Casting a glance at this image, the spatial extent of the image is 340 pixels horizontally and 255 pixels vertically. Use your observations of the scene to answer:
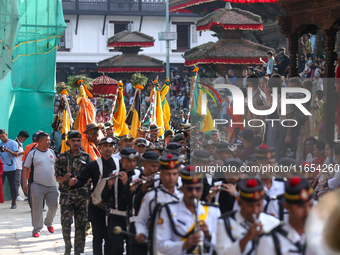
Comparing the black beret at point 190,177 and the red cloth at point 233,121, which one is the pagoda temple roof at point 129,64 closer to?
the red cloth at point 233,121

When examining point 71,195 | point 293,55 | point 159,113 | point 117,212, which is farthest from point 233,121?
point 159,113

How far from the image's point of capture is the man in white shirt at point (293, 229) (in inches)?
155

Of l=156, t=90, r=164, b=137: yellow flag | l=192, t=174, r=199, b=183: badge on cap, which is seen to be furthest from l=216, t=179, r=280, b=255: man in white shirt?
l=156, t=90, r=164, b=137: yellow flag

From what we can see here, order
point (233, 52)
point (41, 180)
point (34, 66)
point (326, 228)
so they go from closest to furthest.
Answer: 1. point (326, 228)
2. point (41, 180)
3. point (34, 66)
4. point (233, 52)

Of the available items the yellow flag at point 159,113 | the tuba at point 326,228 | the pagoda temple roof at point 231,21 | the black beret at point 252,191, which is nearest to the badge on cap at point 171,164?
the black beret at point 252,191

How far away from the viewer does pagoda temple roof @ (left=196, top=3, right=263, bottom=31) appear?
20062 millimetres

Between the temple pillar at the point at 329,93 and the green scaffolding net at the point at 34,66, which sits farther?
the green scaffolding net at the point at 34,66

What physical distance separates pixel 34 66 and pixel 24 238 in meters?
7.97

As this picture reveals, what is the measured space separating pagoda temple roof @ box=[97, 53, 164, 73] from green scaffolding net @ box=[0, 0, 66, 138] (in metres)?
14.9

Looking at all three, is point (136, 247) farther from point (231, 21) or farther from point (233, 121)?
point (231, 21)

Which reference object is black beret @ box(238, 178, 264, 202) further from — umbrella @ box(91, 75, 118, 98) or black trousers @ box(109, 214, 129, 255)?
umbrella @ box(91, 75, 118, 98)

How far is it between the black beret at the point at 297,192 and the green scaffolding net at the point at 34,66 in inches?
529

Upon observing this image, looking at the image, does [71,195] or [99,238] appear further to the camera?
[71,195]

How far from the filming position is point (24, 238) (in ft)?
33.0
